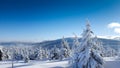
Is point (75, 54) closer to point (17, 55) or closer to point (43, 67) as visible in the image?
point (43, 67)

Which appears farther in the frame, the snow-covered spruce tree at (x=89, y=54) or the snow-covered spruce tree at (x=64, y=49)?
the snow-covered spruce tree at (x=64, y=49)

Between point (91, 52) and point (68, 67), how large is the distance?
9.34m

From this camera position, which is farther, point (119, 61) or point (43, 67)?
point (43, 67)

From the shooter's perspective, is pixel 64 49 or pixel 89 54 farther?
pixel 64 49

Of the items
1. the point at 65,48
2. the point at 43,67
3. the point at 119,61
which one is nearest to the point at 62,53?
the point at 65,48

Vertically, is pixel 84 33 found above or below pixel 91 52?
above

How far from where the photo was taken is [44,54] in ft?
331

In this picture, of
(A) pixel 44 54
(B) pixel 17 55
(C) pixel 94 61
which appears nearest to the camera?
(C) pixel 94 61

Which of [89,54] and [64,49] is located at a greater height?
[89,54]

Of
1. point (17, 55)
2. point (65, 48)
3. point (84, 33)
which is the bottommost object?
point (17, 55)

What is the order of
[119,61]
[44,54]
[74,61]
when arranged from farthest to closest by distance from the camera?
[44,54]
[119,61]
[74,61]

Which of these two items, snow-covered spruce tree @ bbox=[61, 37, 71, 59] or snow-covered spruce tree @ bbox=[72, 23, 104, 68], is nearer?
snow-covered spruce tree @ bbox=[72, 23, 104, 68]

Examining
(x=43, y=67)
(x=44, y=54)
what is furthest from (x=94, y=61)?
(x=44, y=54)

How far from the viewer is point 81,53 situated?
34.0m
